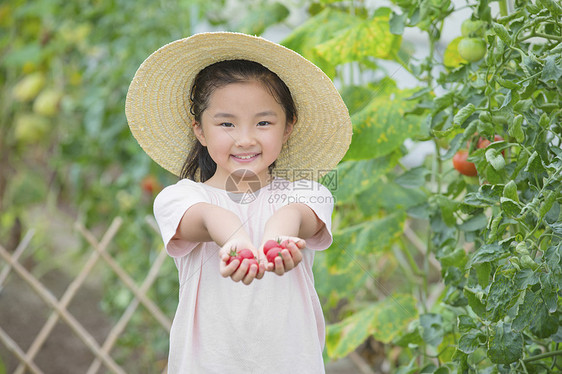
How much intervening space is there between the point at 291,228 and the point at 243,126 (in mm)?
154

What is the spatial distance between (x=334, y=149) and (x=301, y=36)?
1.72 feet

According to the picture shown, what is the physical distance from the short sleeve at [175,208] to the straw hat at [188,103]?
136 millimetres

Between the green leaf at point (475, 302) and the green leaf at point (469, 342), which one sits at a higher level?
the green leaf at point (475, 302)

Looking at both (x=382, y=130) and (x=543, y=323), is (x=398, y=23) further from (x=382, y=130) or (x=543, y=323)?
(x=543, y=323)

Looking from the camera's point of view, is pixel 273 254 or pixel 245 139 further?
pixel 245 139

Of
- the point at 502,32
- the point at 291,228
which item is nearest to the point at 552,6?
the point at 502,32

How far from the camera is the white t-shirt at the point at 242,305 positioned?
889mm

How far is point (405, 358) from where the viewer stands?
195cm

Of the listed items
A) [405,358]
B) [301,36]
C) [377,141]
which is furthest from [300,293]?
[405,358]

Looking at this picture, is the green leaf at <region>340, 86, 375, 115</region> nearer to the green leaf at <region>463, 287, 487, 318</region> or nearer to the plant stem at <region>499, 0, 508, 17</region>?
the plant stem at <region>499, 0, 508, 17</region>

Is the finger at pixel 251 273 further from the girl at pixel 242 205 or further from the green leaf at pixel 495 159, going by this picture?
the green leaf at pixel 495 159

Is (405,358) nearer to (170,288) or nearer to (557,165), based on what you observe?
(170,288)

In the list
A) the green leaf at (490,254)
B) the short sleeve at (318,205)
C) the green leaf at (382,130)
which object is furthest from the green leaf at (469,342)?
the green leaf at (382,130)

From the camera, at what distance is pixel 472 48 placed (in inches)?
41.7
